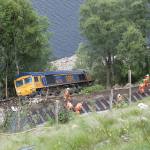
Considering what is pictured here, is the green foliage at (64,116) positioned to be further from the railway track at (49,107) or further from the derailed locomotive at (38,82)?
the derailed locomotive at (38,82)

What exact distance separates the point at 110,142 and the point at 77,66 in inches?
1646

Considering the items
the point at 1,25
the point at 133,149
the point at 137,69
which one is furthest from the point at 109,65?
the point at 133,149

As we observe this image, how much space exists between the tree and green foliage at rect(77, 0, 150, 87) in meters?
4.09

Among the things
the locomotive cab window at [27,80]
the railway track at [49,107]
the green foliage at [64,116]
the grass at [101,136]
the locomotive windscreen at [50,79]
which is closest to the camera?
the grass at [101,136]

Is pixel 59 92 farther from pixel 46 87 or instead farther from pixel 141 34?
pixel 141 34

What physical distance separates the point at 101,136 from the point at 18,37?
1231 inches

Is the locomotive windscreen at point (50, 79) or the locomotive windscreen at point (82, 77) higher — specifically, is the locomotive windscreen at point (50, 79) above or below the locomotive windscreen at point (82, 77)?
above

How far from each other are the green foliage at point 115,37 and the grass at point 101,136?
28487mm

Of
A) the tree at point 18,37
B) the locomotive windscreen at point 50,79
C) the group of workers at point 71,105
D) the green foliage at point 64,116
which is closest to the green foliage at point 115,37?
the locomotive windscreen at point 50,79

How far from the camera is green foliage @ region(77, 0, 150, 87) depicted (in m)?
40.8

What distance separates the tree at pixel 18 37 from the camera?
40250mm

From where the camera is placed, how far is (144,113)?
1221cm

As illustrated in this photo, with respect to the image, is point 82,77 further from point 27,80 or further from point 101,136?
point 101,136

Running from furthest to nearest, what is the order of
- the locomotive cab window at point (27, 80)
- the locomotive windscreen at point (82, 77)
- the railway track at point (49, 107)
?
1. the locomotive windscreen at point (82, 77)
2. the locomotive cab window at point (27, 80)
3. the railway track at point (49, 107)
